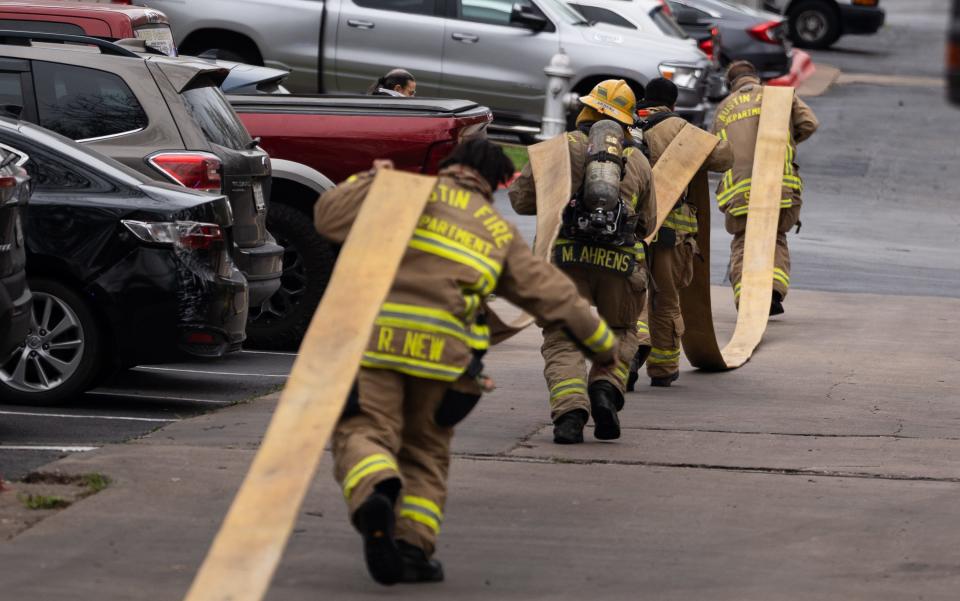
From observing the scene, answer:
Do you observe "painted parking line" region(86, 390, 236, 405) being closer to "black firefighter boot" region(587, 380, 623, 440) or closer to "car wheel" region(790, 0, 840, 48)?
"black firefighter boot" region(587, 380, 623, 440)

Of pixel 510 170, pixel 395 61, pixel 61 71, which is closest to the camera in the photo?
pixel 510 170

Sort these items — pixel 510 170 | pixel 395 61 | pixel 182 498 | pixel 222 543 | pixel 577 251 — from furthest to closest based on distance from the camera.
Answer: pixel 395 61 < pixel 577 251 < pixel 182 498 < pixel 510 170 < pixel 222 543

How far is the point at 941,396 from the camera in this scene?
10.5 m

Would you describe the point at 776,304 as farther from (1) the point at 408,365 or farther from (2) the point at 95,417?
(1) the point at 408,365

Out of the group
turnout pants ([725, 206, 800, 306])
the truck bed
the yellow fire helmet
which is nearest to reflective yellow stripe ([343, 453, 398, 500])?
the yellow fire helmet

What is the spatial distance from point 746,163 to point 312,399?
8.10m

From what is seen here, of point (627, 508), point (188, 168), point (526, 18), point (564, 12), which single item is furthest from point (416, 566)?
point (564, 12)

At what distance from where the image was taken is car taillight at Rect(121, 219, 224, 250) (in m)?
8.94

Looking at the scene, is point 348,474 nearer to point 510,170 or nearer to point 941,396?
point 510,170

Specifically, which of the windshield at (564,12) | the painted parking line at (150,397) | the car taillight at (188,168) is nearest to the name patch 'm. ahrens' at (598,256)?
the painted parking line at (150,397)

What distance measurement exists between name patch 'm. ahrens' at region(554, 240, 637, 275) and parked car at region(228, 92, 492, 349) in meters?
2.74

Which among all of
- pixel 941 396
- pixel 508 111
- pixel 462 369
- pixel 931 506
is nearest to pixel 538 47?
pixel 508 111

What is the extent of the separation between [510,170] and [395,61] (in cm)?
1292

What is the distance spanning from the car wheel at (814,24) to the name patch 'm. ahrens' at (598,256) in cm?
2665
